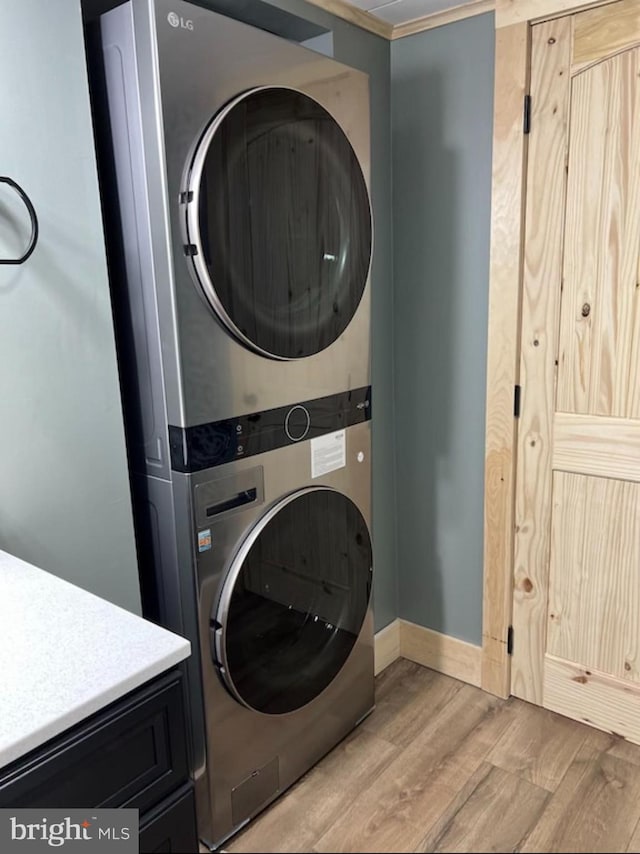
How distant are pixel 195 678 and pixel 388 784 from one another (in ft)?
1.61

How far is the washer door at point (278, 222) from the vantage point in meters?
1.31

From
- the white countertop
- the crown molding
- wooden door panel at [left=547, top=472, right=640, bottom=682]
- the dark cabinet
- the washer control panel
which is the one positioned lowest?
wooden door panel at [left=547, top=472, right=640, bottom=682]

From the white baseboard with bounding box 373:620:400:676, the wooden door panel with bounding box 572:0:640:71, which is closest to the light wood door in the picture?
the wooden door panel with bounding box 572:0:640:71

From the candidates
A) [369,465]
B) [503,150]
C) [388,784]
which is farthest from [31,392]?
[503,150]

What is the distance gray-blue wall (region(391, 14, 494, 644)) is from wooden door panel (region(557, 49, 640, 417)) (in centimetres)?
26

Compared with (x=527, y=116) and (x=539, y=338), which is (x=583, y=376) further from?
(x=527, y=116)

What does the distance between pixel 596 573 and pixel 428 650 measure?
715mm

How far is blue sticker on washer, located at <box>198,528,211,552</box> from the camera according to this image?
1407 mm

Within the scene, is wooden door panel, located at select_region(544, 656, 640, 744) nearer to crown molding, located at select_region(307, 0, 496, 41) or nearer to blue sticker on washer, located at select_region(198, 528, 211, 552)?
blue sticker on washer, located at select_region(198, 528, 211, 552)

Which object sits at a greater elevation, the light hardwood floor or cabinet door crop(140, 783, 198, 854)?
cabinet door crop(140, 783, 198, 854)

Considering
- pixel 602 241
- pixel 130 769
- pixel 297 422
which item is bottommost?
pixel 130 769

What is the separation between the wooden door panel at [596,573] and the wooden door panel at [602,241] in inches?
10.2

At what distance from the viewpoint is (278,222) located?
145 cm

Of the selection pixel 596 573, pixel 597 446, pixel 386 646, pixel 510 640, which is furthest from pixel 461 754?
pixel 597 446
